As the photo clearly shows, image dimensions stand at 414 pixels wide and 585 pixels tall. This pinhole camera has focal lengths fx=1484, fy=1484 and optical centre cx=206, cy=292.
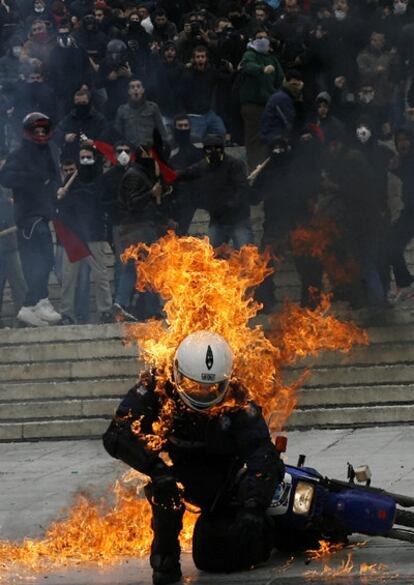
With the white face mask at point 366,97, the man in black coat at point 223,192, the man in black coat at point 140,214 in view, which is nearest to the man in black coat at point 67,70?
the man in black coat at point 140,214

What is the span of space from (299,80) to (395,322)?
3310mm

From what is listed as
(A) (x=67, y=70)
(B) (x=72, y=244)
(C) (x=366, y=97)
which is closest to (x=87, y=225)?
(B) (x=72, y=244)

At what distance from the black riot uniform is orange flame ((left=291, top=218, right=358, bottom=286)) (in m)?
5.41

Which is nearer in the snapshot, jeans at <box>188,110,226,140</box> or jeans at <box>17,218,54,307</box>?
jeans at <box>17,218,54,307</box>

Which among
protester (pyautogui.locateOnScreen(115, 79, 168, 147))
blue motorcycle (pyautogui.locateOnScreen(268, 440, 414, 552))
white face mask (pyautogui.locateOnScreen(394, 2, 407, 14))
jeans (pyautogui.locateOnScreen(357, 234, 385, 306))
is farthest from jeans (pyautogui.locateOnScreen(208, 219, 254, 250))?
blue motorcycle (pyautogui.locateOnScreen(268, 440, 414, 552))

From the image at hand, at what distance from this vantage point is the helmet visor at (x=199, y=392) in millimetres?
7523

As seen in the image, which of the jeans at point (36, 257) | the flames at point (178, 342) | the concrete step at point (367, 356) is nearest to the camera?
the flames at point (178, 342)

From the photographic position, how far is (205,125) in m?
15.9

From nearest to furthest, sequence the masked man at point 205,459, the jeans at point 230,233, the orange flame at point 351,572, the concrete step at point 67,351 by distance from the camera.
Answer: the orange flame at point 351,572 < the masked man at point 205,459 < the jeans at point 230,233 < the concrete step at point 67,351

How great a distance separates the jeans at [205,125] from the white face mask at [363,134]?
2020 millimetres

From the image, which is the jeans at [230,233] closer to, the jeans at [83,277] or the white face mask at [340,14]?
the jeans at [83,277]

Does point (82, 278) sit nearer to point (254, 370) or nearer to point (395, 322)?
point (395, 322)

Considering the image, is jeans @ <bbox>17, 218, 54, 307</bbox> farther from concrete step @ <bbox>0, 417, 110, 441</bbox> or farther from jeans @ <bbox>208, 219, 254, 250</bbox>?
jeans @ <bbox>208, 219, 254, 250</bbox>

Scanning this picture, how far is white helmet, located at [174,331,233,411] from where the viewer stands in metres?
7.48
